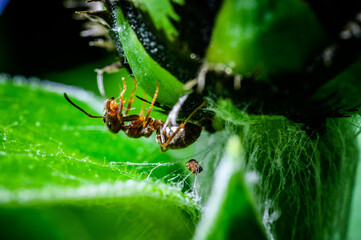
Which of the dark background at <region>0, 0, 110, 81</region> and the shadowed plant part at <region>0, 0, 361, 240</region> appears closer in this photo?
the shadowed plant part at <region>0, 0, 361, 240</region>

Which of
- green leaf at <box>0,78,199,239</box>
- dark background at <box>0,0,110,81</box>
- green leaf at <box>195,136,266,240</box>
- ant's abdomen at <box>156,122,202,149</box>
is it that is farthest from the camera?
dark background at <box>0,0,110,81</box>

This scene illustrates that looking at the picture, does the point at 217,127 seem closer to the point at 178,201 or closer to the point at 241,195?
the point at 178,201

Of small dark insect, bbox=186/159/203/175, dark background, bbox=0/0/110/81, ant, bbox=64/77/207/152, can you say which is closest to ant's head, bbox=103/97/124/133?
ant, bbox=64/77/207/152

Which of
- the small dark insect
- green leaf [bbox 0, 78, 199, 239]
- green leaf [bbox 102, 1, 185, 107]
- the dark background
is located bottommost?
green leaf [bbox 0, 78, 199, 239]

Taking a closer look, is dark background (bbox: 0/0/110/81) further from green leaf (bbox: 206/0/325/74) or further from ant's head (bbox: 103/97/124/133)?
green leaf (bbox: 206/0/325/74)

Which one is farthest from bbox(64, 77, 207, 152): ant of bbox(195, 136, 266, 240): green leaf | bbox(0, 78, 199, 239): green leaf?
bbox(195, 136, 266, 240): green leaf

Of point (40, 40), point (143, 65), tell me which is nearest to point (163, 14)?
point (143, 65)

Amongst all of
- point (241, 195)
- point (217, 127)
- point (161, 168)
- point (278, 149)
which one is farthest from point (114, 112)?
point (241, 195)

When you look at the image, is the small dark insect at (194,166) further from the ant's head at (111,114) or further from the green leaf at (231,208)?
the green leaf at (231,208)

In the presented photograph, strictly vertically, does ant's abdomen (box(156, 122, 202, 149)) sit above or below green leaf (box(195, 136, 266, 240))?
above

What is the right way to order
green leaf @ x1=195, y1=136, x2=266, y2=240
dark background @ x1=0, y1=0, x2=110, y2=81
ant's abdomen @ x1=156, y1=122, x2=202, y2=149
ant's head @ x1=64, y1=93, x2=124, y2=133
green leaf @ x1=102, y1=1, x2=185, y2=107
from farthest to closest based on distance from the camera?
1. dark background @ x1=0, y1=0, x2=110, y2=81
2. ant's head @ x1=64, y1=93, x2=124, y2=133
3. ant's abdomen @ x1=156, y1=122, x2=202, y2=149
4. green leaf @ x1=102, y1=1, x2=185, y2=107
5. green leaf @ x1=195, y1=136, x2=266, y2=240

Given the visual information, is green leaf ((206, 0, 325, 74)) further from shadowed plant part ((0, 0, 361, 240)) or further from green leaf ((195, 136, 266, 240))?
green leaf ((195, 136, 266, 240))
